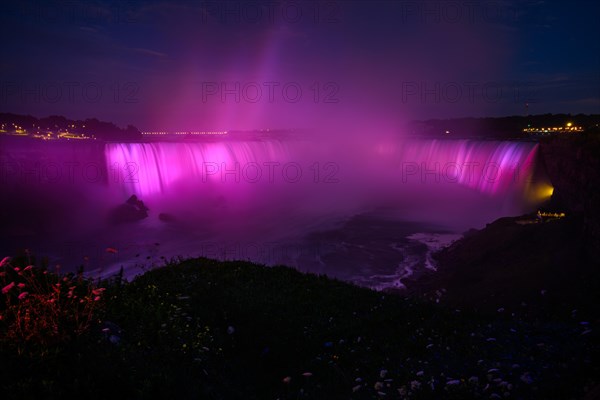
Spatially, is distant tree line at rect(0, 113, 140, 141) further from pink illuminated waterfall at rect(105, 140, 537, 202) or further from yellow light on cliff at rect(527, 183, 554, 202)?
yellow light on cliff at rect(527, 183, 554, 202)

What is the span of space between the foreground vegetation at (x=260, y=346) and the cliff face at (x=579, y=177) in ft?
27.8

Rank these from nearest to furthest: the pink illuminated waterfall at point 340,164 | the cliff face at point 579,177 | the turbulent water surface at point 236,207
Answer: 1. the cliff face at point 579,177
2. the turbulent water surface at point 236,207
3. the pink illuminated waterfall at point 340,164

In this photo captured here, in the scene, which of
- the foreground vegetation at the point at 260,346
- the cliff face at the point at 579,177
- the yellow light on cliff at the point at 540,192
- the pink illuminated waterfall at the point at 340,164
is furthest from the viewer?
the pink illuminated waterfall at the point at 340,164

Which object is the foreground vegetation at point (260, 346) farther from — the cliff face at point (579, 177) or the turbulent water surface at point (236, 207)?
the turbulent water surface at point (236, 207)

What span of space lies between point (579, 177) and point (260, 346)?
21411mm

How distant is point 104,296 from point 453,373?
22.6ft

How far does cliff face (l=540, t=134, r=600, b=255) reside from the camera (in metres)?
17.1

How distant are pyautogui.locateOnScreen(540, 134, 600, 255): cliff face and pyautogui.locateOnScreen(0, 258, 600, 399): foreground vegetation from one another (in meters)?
8.47

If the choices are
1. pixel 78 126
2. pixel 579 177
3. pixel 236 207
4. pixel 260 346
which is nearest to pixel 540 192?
pixel 579 177

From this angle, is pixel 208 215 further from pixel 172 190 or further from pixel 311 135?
pixel 311 135

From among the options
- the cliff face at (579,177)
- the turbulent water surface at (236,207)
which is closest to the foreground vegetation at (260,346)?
the cliff face at (579,177)

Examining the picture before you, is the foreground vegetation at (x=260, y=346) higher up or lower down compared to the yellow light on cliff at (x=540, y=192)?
lower down

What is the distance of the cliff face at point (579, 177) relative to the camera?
17062 mm

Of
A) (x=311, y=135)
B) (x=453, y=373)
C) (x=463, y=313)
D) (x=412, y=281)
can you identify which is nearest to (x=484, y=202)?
(x=412, y=281)
